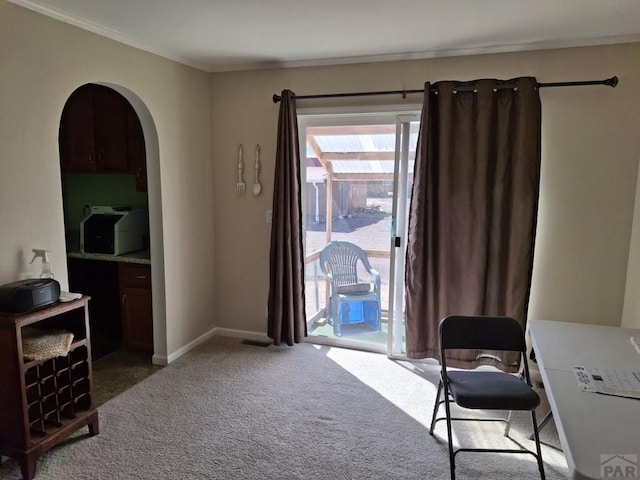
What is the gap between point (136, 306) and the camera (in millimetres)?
3760

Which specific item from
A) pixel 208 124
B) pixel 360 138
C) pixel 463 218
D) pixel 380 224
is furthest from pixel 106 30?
pixel 463 218

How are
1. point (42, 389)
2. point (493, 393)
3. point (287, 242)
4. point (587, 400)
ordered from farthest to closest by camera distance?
1. point (287, 242)
2. point (42, 389)
3. point (493, 393)
4. point (587, 400)

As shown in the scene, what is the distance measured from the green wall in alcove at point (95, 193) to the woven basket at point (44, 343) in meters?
1.81

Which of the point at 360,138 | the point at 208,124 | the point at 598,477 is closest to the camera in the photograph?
the point at 598,477

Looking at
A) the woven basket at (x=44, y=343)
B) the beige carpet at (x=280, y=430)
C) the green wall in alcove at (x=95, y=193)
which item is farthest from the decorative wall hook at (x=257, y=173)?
the woven basket at (x=44, y=343)

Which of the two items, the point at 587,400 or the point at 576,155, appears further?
the point at 576,155

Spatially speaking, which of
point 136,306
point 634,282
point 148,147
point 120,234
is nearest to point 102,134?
point 148,147

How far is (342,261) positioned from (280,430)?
164 centimetres

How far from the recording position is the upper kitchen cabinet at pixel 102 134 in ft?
12.2

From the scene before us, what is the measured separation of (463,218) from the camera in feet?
Result: 10.7

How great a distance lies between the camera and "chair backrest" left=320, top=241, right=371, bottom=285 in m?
3.90

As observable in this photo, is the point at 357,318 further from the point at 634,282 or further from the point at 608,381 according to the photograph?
the point at 608,381

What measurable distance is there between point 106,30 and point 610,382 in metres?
3.35

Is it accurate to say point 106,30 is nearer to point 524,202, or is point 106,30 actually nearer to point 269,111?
point 269,111
